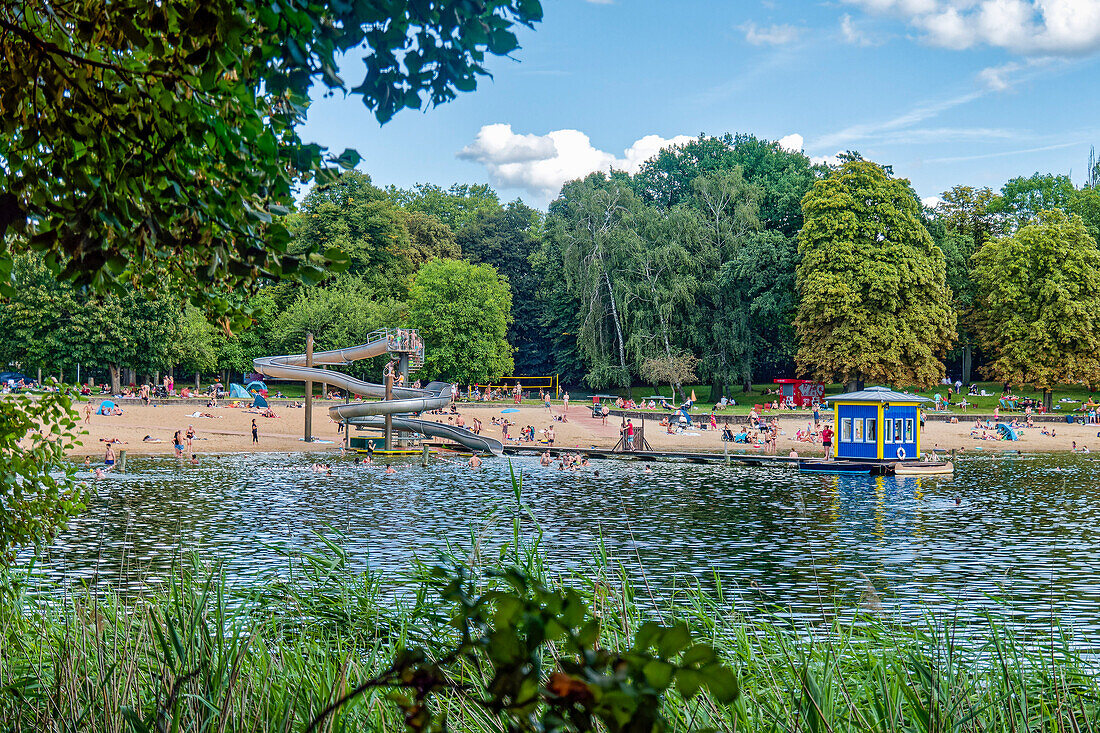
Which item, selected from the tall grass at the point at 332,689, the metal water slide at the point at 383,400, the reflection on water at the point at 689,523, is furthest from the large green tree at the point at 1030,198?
the tall grass at the point at 332,689

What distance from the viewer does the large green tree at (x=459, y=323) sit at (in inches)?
2504

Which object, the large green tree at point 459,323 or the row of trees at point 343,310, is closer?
Result: the row of trees at point 343,310

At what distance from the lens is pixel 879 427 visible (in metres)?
33.5

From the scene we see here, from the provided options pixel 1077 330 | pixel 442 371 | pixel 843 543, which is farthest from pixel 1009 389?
pixel 843 543

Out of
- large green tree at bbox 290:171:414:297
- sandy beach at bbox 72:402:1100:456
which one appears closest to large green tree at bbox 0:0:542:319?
sandy beach at bbox 72:402:1100:456

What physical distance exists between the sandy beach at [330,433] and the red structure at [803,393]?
4.96m

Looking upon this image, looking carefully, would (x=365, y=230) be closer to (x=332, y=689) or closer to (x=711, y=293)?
(x=711, y=293)

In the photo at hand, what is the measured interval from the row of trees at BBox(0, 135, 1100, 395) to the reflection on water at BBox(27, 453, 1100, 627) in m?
17.5

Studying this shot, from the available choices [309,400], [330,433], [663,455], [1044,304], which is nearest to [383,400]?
[309,400]

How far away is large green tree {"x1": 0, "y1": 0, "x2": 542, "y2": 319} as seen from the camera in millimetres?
3561

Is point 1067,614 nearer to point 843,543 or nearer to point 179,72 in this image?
point 843,543

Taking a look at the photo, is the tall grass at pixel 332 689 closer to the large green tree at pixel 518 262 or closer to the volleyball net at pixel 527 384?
the volleyball net at pixel 527 384

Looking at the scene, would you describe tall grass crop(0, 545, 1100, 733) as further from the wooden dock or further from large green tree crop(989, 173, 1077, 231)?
large green tree crop(989, 173, 1077, 231)

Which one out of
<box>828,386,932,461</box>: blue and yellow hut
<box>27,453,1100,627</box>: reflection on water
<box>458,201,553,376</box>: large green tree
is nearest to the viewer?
<box>27,453,1100,627</box>: reflection on water
